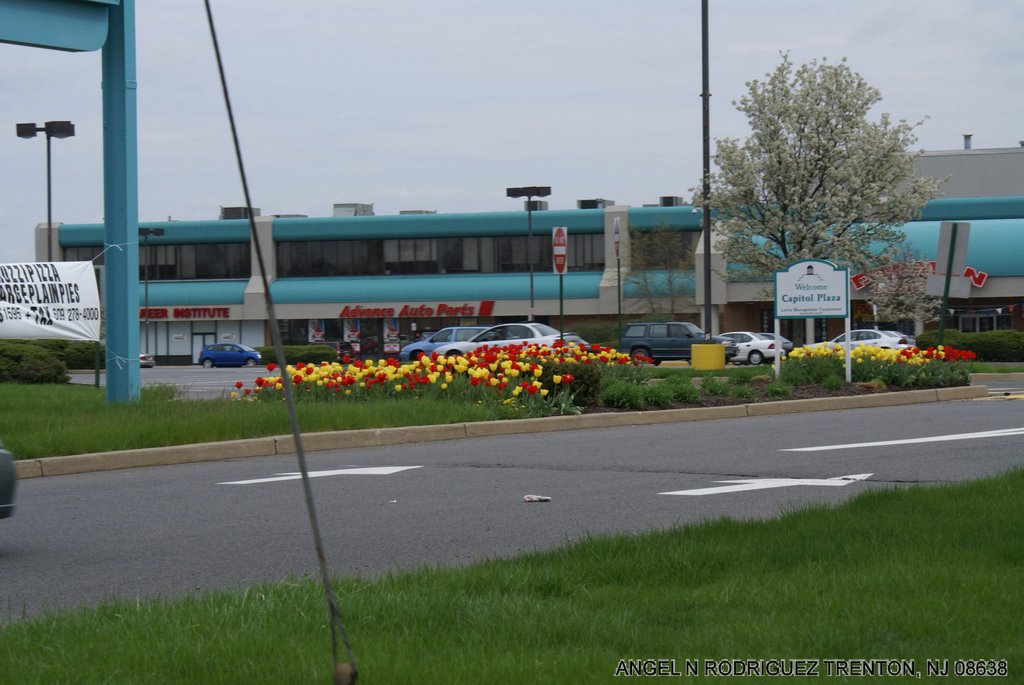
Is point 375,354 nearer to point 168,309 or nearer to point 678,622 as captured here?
point 168,309

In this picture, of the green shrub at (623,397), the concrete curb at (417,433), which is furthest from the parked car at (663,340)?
the green shrub at (623,397)

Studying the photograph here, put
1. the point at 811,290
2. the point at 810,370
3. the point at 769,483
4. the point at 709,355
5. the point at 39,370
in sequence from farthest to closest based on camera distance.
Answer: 1. the point at 709,355
2. the point at 39,370
3. the point at 811,290
4. the point at 810,370
5. the point at 769,483

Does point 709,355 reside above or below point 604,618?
above

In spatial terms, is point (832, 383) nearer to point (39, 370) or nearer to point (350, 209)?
point (39, 370)

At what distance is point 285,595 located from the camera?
19.2 feet

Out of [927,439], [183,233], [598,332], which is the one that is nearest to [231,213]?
[183,233]

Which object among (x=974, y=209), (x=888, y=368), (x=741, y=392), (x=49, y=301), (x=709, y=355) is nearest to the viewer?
(x=49, y=301)

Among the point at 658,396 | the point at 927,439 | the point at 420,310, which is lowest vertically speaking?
the point at 927,439

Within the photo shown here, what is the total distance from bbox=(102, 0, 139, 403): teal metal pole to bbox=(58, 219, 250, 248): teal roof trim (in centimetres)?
5667

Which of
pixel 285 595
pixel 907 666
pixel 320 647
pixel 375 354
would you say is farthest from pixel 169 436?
pixel 375 354

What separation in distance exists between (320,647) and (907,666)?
2.06 metres

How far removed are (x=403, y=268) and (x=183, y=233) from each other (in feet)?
41.8

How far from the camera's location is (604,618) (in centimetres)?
531

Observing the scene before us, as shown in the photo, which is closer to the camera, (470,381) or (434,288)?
(470,381)
